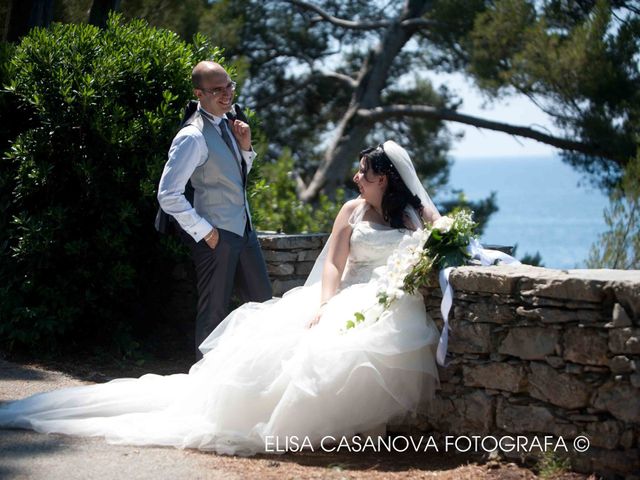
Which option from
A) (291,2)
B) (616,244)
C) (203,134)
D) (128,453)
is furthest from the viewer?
(291,2)

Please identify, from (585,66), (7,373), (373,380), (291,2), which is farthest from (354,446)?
(291,2)

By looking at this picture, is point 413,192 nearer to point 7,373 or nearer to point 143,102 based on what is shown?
point 143,102

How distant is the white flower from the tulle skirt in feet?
1.26

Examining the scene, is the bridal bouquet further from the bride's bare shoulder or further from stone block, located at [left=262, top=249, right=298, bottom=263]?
stone block, located at [left=262, top=249, right=298, bottom=263]

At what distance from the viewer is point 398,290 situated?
5.01 m

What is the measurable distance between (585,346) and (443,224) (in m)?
1.09

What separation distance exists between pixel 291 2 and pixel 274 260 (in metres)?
10.3

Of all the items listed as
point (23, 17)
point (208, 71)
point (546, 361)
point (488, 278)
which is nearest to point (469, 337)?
point (488, 278)

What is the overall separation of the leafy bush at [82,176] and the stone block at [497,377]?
3.02 meters

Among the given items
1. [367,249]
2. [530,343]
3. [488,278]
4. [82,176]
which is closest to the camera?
[530,343]

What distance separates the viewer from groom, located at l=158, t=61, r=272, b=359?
5.83m

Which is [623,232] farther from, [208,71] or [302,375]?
[302,375]

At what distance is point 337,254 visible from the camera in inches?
219

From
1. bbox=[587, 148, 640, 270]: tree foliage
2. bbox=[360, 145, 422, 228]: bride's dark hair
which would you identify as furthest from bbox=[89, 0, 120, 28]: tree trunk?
bbox=[587, 148, 640, 270]: tree foliage
